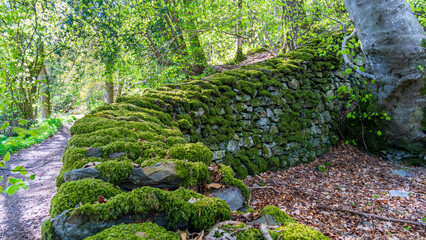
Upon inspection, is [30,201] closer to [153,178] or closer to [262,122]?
[153,178]

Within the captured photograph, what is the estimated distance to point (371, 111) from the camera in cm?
653

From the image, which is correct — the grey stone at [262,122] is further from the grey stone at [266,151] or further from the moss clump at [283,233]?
the moss clump at [283,233]

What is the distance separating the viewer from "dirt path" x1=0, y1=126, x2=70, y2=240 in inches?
137

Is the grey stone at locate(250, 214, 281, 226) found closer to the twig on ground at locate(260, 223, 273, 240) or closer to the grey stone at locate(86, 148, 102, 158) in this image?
the twig on ground at locate(260, 223, 273, 240)

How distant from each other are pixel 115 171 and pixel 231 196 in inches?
41.1

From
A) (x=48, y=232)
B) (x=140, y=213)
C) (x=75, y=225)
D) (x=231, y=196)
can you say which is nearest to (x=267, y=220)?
(x=231, y=196)

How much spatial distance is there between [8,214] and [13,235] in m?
0.75

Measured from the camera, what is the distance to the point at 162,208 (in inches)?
65.0

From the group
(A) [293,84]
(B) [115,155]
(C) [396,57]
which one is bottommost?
(B) [115,155]

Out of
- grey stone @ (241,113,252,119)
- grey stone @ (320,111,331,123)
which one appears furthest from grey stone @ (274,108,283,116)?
grey stone @ (320,111,331,123)

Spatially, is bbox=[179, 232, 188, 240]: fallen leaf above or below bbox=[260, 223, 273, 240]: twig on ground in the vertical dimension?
above

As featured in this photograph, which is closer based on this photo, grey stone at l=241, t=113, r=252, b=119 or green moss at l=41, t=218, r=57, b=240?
green moss at l=41, t=218, r=57, b=240

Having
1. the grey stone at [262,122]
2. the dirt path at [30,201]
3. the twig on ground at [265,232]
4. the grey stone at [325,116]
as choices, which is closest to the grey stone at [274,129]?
the grey stone at [262,122]

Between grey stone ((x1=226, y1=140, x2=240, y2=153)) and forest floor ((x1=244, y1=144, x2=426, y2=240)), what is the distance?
65 cm
